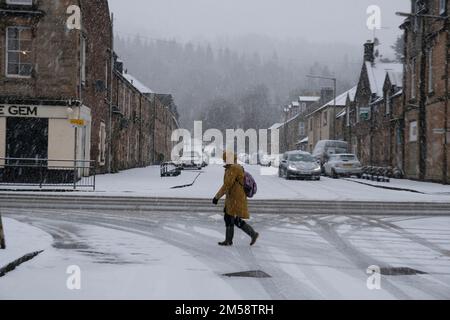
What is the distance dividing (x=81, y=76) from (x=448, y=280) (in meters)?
23.2

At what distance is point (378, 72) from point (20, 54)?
32733 millimetres

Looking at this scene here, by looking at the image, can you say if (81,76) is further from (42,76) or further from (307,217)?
(307,217)

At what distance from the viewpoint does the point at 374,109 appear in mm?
45406

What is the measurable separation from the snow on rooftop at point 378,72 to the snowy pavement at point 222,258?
3477 centimetres

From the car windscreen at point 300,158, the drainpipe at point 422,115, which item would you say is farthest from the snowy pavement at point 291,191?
the car windscreen at point 300,158

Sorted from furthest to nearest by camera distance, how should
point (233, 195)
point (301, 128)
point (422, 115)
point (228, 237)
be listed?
Result: point (301, 128), point (422, 115), point (228, 237), point (233, 195)

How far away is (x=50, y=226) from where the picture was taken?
480 inches

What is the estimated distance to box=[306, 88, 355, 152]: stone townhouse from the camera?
205ft

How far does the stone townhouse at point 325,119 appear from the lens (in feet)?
205

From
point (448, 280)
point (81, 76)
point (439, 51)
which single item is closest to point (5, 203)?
point (81, 76)

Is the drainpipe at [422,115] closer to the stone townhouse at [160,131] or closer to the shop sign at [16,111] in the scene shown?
the shop sign at [16,111]

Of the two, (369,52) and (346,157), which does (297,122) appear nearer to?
(369,52)

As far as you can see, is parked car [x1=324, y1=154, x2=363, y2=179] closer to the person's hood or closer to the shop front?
the shop front

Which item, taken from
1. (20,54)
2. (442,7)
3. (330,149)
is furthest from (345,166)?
(20,54)
